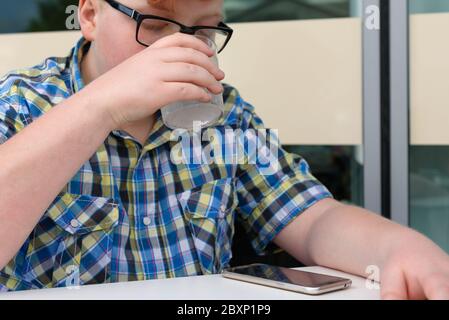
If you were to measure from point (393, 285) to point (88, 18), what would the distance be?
28.2 inches

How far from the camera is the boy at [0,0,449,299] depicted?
83 cm

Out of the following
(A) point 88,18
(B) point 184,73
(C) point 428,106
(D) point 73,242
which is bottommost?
(D) point 73,242

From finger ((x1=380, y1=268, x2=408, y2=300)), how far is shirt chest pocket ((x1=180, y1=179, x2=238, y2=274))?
45 cm

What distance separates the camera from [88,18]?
1.09 metres

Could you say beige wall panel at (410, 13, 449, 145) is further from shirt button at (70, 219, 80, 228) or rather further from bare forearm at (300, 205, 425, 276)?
shirt button at (70, 219, 80, 228)

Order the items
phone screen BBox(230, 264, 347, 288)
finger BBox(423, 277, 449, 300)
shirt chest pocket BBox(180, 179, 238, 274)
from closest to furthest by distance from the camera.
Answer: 1. finger BBox(423, 277, 449, 300)
2. phone screen BBox(230, 264, 347, 288)
3. shirt chest pocket BBox(180, 179, 238, 274)

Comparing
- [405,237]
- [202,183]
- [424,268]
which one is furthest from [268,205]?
[424,268]

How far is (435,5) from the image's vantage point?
1.62m

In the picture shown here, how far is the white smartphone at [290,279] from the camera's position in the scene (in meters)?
0.76

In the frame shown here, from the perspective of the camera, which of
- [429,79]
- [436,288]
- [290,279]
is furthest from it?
[429,79]

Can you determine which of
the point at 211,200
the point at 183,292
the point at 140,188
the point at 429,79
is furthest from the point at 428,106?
the point at 183,292

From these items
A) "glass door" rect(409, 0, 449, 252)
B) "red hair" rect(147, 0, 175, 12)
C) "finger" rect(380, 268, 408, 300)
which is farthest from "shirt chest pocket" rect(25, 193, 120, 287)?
"glass door" rect(409, 0, 449, 252)

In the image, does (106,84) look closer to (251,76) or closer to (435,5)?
(251,76)

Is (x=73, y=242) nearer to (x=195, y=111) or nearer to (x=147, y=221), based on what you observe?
(x=147, y=221)
